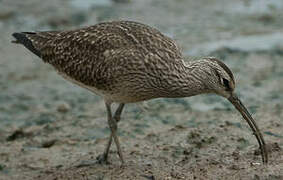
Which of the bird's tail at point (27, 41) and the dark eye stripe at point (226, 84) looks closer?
the dark eye stripe at point (226, 84)

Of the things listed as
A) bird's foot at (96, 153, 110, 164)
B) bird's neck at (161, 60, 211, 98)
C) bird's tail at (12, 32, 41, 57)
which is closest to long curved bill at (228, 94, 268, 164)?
bird's neck at (161, 60, 211, 98)

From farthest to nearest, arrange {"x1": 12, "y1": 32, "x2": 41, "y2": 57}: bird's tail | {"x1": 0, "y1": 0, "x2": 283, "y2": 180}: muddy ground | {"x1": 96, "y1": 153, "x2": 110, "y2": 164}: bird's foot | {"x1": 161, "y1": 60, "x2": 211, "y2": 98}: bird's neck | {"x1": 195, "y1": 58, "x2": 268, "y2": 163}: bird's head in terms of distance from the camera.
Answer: {"x1": 12, "y1": 32, "x2": 41, "y2": 57}: bird's tail < {"x1": 96, "y1": 153, "x2": 110, "y2": 164}: bird's foot < {"x1": 0, "y1": 0, "x2": 283, "y2": 180}: muddy ground < {"x1": 161, "y1": 60, "x2": 211, "y2": 98}: bird's neck < {"x1": 195, "y1": 58, "x2": 268, "y2": 163}: bird's head

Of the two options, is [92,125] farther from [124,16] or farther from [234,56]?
[124,16]

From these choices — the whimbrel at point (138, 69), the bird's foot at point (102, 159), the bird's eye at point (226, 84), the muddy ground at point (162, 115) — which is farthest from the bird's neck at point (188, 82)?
the bird's foot at point (102, 159)

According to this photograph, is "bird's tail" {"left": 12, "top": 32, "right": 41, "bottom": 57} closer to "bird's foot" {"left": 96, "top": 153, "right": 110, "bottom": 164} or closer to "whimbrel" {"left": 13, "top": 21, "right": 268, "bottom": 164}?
"whimbrel" {"left": 13, "top": 21, "right": 268, "bottom": 164}

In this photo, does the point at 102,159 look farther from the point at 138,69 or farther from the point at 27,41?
the point at 27,41

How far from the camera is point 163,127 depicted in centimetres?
905

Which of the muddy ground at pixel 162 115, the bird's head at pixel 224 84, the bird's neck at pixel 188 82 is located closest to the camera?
the bird's head at pixel 224 84

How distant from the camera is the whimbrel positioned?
24.1 ft

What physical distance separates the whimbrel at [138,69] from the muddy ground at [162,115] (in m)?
0.51

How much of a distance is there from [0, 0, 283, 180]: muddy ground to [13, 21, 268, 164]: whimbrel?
0.51 m

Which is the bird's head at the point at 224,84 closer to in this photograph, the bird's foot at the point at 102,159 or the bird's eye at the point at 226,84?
the bird's eye at the point at 226,84

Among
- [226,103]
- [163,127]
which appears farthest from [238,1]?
[163,127]

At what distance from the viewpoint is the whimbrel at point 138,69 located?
24.1ft
